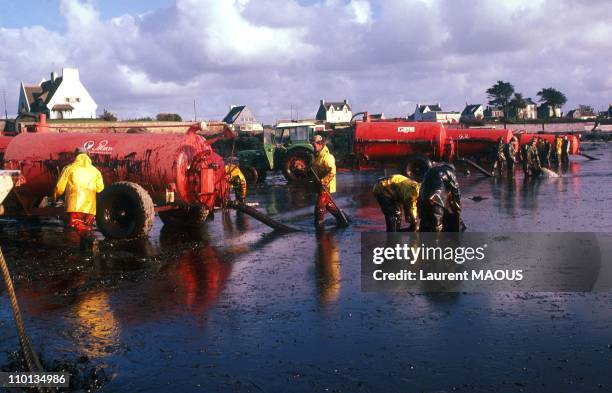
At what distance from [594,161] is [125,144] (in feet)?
93.3

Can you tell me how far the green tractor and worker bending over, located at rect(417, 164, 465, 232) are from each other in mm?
14608

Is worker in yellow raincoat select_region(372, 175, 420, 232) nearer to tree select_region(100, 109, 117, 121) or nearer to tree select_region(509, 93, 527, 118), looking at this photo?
tree select_region(100, 109, 117, 121)

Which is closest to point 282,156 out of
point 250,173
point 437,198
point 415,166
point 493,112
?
point 250,173

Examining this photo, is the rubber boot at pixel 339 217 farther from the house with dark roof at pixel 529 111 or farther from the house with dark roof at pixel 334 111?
the house with dark roof at pixel 529 111

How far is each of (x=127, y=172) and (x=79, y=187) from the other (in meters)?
1.76

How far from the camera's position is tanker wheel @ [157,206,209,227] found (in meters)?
12.9

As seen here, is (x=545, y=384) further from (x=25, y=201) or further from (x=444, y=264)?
(x=25, y=201)

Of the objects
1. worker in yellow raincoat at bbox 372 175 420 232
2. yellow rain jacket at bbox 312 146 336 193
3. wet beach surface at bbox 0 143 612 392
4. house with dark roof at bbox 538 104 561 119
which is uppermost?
house with dark roof at bbox 538 104 561 119

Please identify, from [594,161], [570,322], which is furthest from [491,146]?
[570,322]

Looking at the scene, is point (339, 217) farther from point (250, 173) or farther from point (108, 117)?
point (108, 117)

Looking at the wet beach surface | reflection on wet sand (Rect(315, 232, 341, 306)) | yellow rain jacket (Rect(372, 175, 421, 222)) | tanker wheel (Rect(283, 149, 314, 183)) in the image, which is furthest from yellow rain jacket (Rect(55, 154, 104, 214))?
tanker wheel (Rect(283, 149, 314, 183))

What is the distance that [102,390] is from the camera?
15.4 feet

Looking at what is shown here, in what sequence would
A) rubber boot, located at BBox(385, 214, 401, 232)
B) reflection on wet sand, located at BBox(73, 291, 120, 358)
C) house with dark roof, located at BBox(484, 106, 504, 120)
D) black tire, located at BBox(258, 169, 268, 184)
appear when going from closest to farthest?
reflection on wet sand, located at BBox(73, 291, 120, 358), rubber boot, located at BBox(385, 214, 401, 232), black tire, located at BBox(258, 169, 268, 184), house with dark roof, located at BBox(484, 106, 504, 120)

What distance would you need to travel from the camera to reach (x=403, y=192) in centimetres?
941
